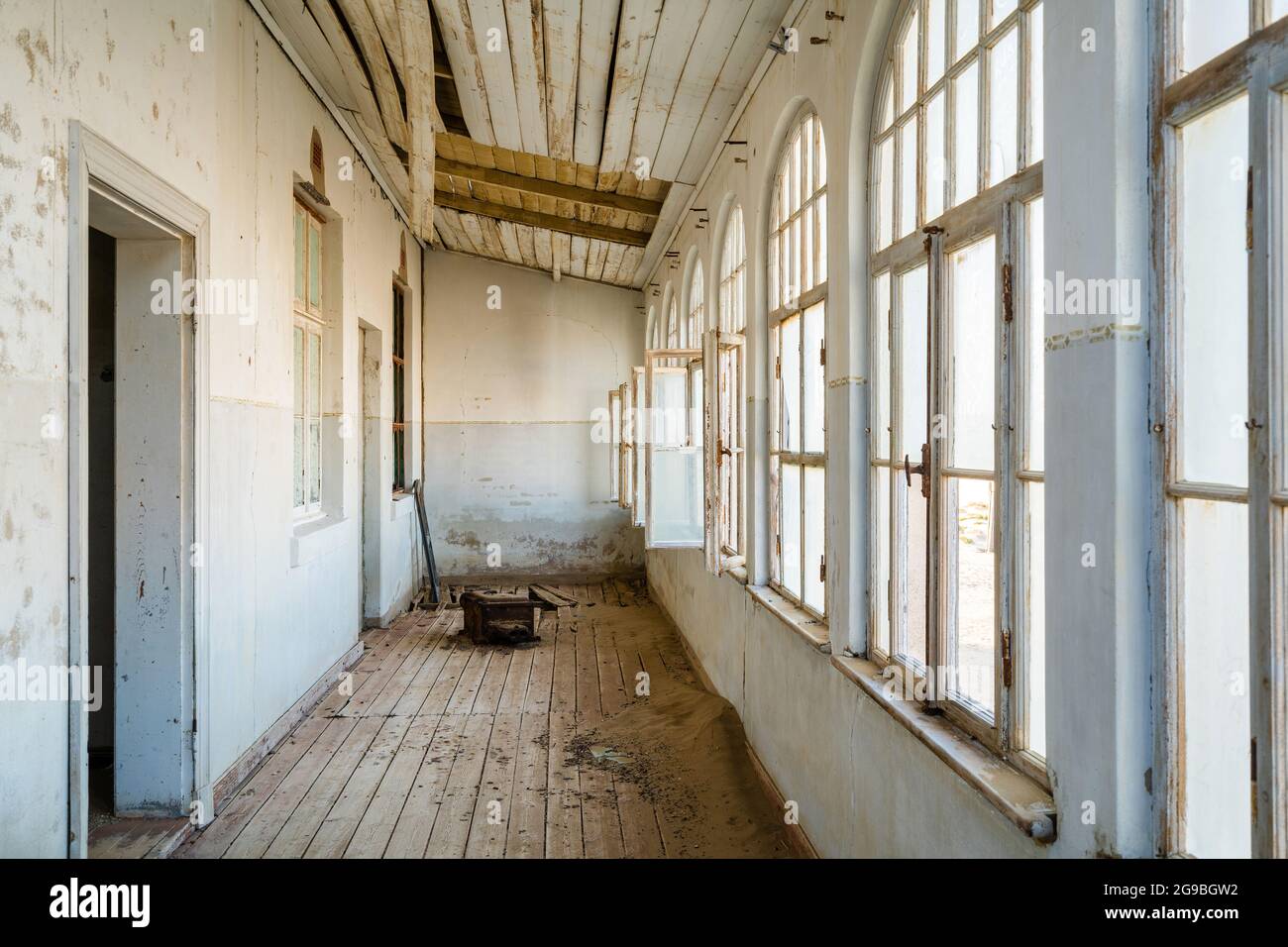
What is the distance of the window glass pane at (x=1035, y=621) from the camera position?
5.92ft

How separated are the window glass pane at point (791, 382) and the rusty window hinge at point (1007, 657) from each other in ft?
6.06

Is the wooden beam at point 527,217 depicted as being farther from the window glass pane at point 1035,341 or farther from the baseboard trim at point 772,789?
the window glass pane at point 1035,341

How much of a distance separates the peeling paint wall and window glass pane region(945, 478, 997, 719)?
780 centimetres

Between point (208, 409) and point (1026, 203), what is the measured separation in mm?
3132

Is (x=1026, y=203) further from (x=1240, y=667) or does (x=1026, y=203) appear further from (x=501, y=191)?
(x=501, y=191)

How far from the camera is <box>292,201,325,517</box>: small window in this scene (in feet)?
17.0

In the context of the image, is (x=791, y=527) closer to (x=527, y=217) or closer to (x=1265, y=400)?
(x=1265, y=400)

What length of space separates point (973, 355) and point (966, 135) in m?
0.55

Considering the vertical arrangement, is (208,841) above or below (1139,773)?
below

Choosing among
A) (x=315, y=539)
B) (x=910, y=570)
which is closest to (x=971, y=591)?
(x=910, y=570)

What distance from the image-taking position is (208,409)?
3500 mm

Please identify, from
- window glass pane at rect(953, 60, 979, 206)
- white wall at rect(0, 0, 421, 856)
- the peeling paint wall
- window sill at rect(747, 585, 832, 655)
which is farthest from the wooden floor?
the peeling paint wall

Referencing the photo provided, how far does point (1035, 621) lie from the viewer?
1.82m
